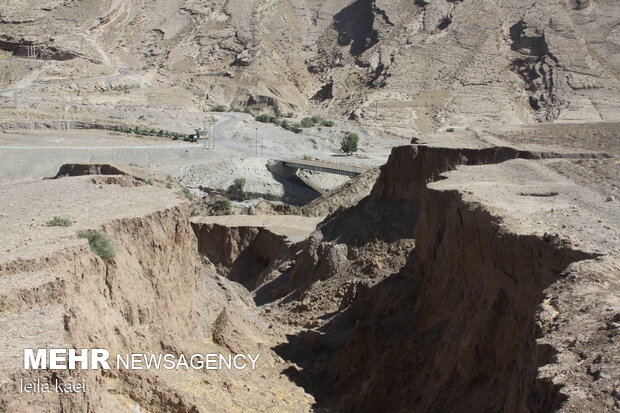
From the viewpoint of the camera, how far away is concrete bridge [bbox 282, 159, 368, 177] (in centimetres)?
5328

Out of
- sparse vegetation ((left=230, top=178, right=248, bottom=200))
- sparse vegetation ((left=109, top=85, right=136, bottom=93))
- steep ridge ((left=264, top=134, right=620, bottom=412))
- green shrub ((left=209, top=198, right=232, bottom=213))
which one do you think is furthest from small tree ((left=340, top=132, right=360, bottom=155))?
steep ridge ((left=264, top=134, right=620, bottom=412))

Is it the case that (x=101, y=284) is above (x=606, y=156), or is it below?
below

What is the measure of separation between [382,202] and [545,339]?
1876cm

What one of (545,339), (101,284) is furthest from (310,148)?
(545,339)

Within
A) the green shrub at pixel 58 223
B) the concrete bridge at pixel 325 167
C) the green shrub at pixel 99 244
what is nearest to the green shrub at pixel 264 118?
the concrete bridge at pixel 325 167

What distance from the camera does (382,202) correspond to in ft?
88.0

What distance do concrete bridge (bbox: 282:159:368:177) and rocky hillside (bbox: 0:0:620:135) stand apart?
14.6 meters

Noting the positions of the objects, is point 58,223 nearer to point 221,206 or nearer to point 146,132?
point 221,206

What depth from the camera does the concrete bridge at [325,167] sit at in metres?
53.3

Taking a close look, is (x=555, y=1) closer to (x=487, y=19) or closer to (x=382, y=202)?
(x=487, y=19)

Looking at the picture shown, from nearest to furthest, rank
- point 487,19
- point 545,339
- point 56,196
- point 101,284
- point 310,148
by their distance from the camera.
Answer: point 545,339 < point 101,284 < point 56,196 < point 310,148 < point 487,19

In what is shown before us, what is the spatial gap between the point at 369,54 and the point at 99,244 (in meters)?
78.1

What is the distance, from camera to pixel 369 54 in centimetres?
8819

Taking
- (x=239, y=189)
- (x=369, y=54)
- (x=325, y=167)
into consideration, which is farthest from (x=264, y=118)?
(x=239, y=189)
